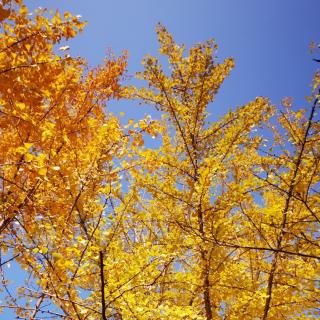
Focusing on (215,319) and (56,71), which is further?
(215,319)

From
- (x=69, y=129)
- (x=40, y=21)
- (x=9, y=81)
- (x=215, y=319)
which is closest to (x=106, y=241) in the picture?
(x=9, y=81)

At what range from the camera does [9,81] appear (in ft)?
8.29

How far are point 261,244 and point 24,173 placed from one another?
3597 millimetres

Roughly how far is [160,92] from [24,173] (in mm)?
2505

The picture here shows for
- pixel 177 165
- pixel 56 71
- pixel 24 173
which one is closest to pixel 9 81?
pixel 56 71

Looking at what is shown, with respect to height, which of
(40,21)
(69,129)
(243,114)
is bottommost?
(40,21)

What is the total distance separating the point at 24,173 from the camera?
3.62 metres

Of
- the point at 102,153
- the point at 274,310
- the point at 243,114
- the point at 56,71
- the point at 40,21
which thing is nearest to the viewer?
the point at 40,21

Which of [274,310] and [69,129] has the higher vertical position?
[69,129]

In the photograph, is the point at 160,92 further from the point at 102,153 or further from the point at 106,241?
the point at 106,241

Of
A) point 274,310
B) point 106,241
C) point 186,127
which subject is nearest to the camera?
point 106,241

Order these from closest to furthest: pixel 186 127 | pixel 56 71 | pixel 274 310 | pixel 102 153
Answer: pixel 102 153 < pixel 56 71 < pixel 274 310 < pixel 186 127

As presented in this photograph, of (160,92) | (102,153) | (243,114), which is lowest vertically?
(102,153)

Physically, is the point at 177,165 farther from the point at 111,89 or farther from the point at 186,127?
the point at 111,89
